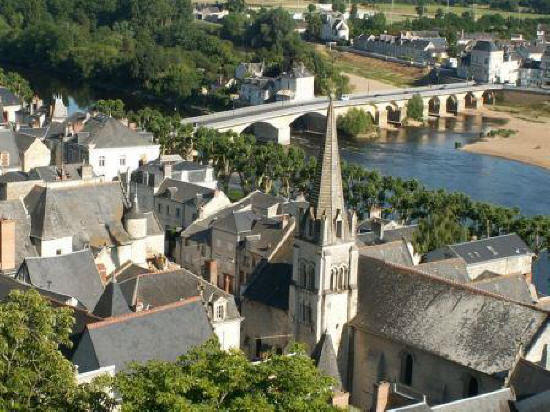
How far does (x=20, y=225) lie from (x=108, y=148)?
30914mm

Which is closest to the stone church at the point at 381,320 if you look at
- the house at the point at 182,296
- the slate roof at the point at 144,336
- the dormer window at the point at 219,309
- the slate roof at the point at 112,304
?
the house at the point at 182,296

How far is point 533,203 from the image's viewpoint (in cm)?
9331

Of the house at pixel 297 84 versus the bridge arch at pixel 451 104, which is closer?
the house at pixel 297 84

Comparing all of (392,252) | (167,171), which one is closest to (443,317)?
(392,252)

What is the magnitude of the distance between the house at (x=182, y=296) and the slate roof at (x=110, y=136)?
36.4 meters

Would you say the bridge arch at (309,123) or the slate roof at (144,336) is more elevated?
the slate roof at (144,336)

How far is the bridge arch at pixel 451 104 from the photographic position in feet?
483

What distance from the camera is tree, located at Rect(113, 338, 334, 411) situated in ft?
95.7

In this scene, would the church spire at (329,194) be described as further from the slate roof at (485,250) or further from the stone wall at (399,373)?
the slate roof at (485,250)

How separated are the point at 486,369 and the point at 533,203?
2141 inches

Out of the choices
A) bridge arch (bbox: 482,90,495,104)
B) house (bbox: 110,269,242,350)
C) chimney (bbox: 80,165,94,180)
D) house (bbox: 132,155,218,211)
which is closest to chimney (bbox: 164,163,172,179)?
house (bbox: 132,155,218,211)

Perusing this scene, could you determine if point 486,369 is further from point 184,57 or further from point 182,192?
point 184,57

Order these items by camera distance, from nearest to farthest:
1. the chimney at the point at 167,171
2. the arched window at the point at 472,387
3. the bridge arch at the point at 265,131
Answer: the arched window at the point at 472,387
the chimney at the point at 167,171
the bridge arch at the point at 265,131

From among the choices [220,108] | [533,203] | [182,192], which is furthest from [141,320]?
[220,108]
